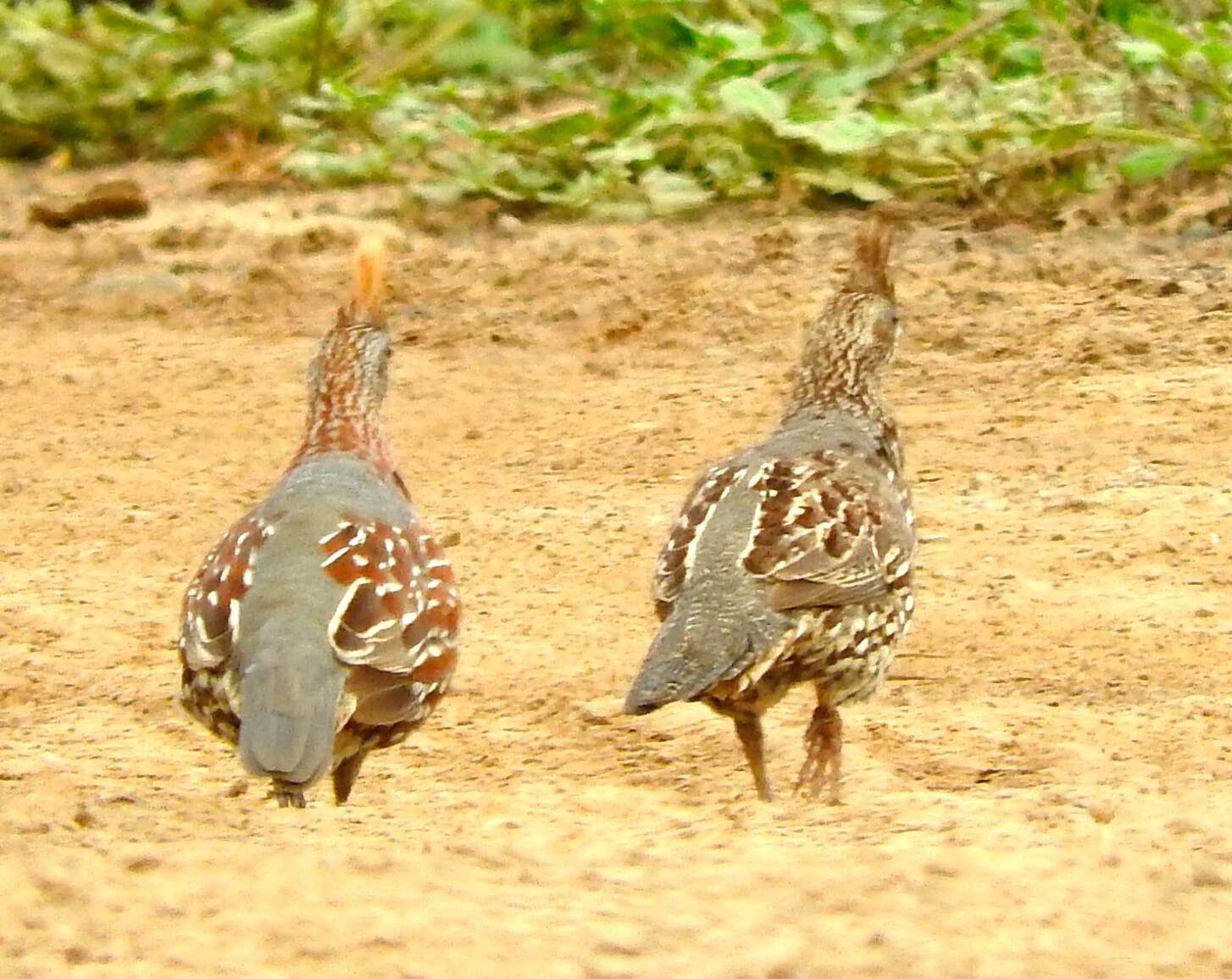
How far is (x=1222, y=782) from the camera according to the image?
552 cm

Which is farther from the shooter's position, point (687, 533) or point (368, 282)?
point (368, 282)

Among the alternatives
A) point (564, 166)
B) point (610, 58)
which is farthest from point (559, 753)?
point (610, 58)

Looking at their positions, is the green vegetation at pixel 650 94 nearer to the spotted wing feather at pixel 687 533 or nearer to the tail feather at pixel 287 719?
the spotted wing feather at pixel 687 533

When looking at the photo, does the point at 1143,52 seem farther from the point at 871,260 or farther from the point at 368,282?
the point at 368,282

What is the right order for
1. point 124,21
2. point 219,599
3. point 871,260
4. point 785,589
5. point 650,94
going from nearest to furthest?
1. point 219,599
2. point 785,589
3. point 871,260
4. point 650,94
5. point 124,21

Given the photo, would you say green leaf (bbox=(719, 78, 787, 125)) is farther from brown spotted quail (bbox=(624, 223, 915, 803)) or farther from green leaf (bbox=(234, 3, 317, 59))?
brown spotted quail (bbox=(624, 223, 915, 803))

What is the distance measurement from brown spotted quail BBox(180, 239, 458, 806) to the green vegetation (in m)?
4.97

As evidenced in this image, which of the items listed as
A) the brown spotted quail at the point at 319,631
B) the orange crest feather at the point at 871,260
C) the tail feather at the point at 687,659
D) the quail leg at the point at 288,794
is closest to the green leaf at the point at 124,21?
the orange crest feather at the point at 871,260

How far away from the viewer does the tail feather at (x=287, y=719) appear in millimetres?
5125

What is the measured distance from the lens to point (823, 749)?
6047mm

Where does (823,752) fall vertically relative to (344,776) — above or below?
above

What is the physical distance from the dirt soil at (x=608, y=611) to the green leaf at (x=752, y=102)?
48 centimetres

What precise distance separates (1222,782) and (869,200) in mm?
6112

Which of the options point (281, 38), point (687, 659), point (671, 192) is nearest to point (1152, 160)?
point (671, 192)
